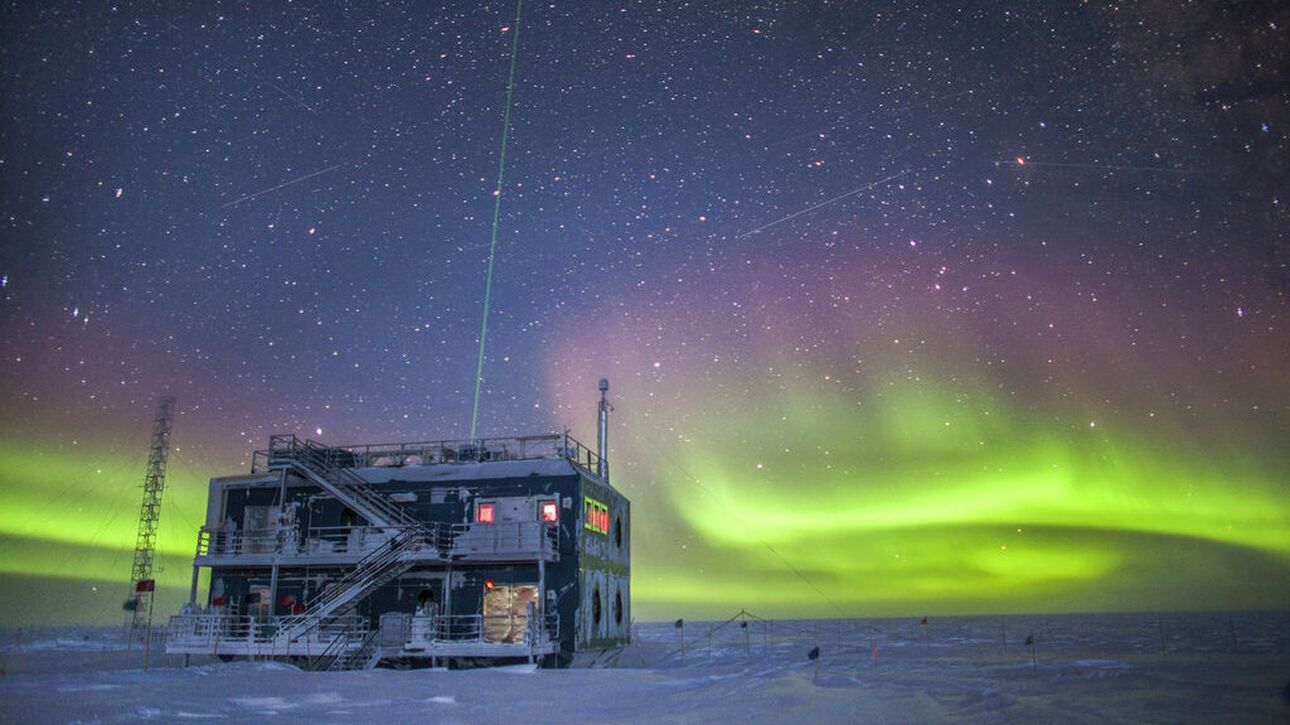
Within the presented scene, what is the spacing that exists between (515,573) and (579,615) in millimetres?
3146

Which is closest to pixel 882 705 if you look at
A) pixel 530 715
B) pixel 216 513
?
pixel 530 715

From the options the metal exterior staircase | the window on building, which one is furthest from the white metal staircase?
the window on building

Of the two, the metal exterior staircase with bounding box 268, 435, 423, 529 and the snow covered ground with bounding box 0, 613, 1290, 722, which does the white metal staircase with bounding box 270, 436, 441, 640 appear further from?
the snow covered ground with bounding box 0, 613, 1290, 722

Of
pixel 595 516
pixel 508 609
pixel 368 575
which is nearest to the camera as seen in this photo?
pixel 368 575

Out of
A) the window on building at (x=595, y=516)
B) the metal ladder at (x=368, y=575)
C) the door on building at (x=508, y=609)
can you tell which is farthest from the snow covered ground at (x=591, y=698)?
the window on building at (x=595, y=516)

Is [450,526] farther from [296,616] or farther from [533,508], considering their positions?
[296,616]

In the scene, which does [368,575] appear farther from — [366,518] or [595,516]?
[595,516]

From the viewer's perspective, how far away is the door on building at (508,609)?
3541 cm

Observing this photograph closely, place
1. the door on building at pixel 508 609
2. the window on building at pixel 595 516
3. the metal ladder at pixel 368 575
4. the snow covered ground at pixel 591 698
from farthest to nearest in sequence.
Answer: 1. the window on building at pixel 595 516
2. the door on building at pixel 508 609
3. the metal ladder at pixel 368 575
4. the snow covered ground at pixel 591 698

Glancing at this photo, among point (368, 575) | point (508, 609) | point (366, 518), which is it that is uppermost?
point (366, 518)

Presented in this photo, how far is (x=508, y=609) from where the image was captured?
35.9m

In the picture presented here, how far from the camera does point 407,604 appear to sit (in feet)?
118

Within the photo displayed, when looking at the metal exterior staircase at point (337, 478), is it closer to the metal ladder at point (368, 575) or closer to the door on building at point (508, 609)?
the metal ladder at point (368, 575)

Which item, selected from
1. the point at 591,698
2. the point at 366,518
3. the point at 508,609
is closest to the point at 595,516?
the point at 508,609
